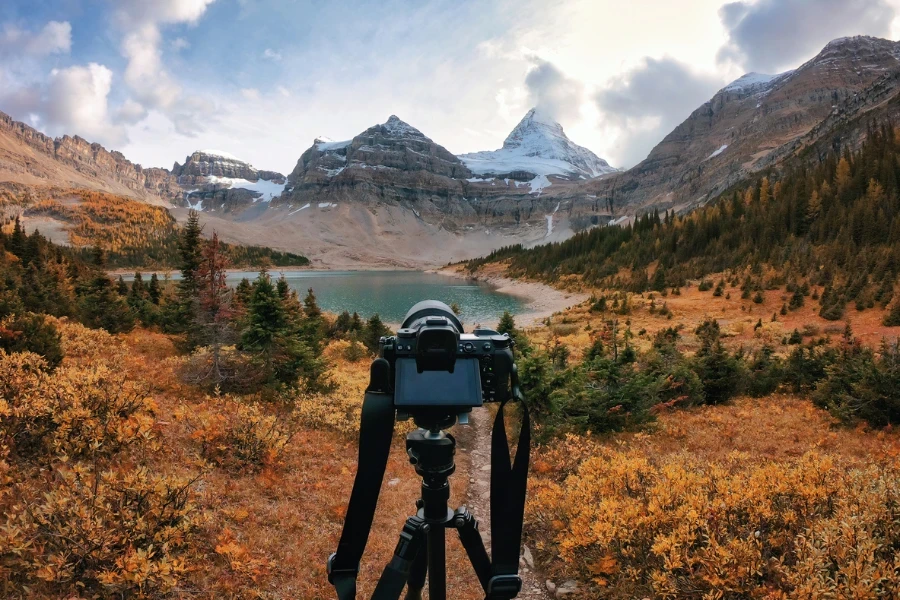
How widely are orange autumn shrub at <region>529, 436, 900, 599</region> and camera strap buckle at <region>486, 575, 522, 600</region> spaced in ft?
6.60

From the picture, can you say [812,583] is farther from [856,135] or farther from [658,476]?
[856,135]

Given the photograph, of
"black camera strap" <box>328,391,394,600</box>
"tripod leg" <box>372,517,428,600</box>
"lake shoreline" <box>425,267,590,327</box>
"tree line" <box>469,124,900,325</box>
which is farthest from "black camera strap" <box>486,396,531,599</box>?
"lake shoreline" <box>425,267,590,327</box>

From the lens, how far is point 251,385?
31.8 feet

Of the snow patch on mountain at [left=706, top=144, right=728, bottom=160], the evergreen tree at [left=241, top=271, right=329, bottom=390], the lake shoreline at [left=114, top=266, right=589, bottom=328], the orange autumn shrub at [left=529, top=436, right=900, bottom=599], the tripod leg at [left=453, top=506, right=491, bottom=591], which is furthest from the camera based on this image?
the snow patch on mountain at [left=706, top=144, right=728, bottom=160]

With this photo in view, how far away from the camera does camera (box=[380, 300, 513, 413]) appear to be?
1.71 meters

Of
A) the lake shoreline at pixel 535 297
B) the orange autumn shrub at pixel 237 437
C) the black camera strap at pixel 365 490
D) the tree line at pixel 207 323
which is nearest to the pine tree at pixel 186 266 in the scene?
the tree line at pixel 207 323

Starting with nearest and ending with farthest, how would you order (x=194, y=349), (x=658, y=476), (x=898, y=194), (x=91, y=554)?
(x=91, y=554), (x=658, y=476), (x=194, y=349), (x=898, y=194)

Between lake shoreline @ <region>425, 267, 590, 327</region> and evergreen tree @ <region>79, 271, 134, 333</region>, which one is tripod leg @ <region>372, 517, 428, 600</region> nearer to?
evergreen tree @ <region>79, 271, 134, 333</region>

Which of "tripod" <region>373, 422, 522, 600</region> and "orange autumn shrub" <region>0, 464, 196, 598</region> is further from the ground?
"tripod" <region>373, 422, 522, 600</region>

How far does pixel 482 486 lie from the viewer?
7.09 metres

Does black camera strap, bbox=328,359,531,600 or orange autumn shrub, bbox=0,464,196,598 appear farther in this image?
orange autumn shrub, bbox=0,464,196,598

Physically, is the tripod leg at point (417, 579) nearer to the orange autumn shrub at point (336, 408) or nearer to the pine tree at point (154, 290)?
the orange autumn shrub at point (336, 408)

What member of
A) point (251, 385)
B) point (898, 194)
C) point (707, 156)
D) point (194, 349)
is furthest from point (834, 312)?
point (707, 156)

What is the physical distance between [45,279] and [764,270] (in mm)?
45253
